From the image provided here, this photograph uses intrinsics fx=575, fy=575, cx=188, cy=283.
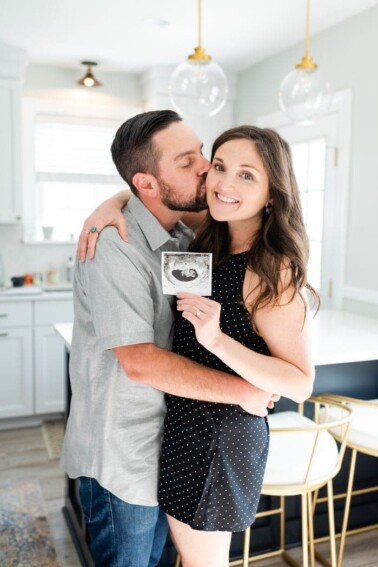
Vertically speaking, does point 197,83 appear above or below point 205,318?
above

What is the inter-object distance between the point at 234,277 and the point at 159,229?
0.24 meters

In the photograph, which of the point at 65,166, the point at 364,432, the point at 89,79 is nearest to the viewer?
the point at 364,432

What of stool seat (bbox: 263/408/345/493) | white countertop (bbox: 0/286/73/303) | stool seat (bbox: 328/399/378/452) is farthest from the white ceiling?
stool seat (bbox: 263/408/345/493)

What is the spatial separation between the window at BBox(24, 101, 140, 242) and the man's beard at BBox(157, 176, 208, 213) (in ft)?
11.6

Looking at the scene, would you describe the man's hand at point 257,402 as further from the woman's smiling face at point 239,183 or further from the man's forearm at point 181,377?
the woman's smiling face at point 239,183

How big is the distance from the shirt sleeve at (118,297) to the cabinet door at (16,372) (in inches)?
114

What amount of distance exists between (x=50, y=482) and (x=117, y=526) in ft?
6.37

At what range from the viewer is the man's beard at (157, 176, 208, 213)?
155 centimetres

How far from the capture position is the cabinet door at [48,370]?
423 centimetres

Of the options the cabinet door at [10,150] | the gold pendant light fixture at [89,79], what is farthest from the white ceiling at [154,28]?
the cabinet door at [10,150]

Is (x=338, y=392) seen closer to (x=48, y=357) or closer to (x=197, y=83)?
(x=197, y=83)

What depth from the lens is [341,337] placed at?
105 inches

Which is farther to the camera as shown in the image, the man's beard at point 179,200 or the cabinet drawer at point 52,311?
the cabinet drawer at point 52,311

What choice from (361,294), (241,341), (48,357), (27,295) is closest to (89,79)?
(27,295)
